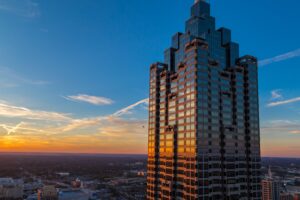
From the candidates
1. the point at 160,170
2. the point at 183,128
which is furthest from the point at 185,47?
the point at 160,170

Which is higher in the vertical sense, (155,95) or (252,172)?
(155,95)

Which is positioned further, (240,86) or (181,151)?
(240,86)

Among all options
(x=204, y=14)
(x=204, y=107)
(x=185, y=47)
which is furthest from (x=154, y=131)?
(x=204, y=14)

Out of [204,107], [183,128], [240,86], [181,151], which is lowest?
[181,151]

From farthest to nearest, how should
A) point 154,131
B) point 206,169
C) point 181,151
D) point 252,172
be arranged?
1. point 154,131
2. point 252,172
3. point 181,151
4. point 206,169

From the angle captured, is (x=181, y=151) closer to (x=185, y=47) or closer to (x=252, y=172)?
(x=252, y=172)

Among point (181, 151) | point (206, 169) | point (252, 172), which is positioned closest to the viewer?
point (206, 169)

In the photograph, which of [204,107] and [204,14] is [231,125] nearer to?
[204,107]
